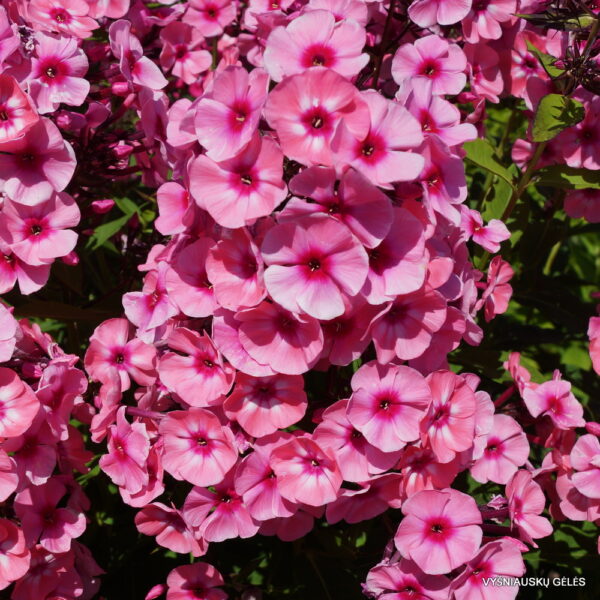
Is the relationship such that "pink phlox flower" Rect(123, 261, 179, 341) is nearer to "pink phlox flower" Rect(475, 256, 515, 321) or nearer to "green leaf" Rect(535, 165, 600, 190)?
"pink phlox flower" Rect(475, 256, 515, 321)

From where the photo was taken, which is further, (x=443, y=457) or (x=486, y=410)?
(x=486, y=410)

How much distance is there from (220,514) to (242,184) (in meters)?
0.71

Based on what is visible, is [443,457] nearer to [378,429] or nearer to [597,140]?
[378,429]

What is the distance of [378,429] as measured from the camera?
56.8 inches

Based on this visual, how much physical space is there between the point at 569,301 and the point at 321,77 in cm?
157

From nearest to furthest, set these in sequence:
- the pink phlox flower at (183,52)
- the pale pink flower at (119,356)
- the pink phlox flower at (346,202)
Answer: the pink phlox flower at (346,202)
the pale pink flower at (119,356)
the pink phlox flower at (183,52)

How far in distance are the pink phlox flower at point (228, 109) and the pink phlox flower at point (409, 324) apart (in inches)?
17.4

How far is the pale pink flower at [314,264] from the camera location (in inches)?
51.3

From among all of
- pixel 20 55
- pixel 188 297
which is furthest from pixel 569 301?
pixel 20 55

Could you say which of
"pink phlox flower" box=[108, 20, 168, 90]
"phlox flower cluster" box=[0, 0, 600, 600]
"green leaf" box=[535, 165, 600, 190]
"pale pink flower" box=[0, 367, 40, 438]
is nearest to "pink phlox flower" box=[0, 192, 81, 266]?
"phlox flower cluster" box=[0, 0, 600, 600]

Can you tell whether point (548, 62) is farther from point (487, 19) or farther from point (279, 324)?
point (279, 324)

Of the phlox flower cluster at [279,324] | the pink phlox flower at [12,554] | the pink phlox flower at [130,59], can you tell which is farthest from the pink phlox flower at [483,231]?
the pink phlox flower at [12,554]

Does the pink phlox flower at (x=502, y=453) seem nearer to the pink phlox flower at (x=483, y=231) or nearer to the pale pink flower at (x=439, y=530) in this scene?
the pale pink flower at (x=439, y=530)

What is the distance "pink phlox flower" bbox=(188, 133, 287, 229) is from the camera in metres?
1.33
